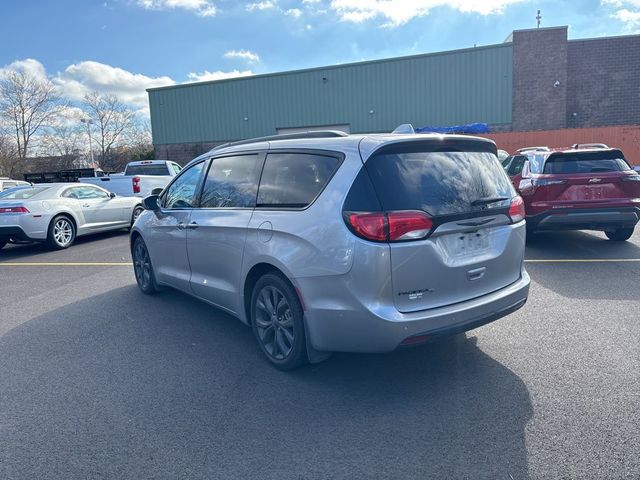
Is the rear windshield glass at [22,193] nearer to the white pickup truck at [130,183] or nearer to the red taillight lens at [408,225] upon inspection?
the white pickup truck at [130,183]

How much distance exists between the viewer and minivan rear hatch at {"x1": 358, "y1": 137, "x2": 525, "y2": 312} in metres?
3.02

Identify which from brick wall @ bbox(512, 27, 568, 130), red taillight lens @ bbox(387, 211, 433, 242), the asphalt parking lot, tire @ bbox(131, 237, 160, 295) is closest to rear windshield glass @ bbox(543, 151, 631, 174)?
→ the asphalt parking lot

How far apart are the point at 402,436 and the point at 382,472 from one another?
351 millimetres

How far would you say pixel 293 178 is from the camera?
3590 millimetres

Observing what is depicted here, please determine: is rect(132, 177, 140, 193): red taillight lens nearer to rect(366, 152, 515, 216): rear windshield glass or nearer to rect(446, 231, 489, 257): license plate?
rect(366, 152, 515, 216): rear windshield glass

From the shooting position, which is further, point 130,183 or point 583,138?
point 583,138

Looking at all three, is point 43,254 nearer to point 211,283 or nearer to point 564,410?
Answer: point 211,283

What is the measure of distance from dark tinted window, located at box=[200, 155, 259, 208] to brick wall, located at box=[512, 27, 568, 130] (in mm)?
25543

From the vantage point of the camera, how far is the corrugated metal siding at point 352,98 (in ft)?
86.2

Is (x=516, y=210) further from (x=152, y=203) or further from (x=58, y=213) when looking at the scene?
(x=58, y=213)

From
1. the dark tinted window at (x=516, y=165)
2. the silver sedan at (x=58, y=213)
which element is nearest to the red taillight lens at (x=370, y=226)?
the dark tinted window at (x=516, y=165)

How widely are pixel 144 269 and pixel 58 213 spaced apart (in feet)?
16.6

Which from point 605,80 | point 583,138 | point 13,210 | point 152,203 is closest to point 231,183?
point 152,203

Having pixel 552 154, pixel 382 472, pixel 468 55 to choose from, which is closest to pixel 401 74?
pixel 468 55
